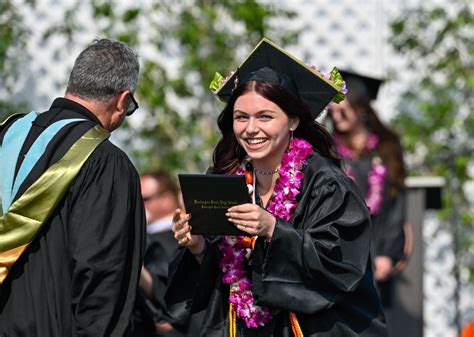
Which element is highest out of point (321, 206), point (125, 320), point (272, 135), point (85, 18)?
point (85, 18)

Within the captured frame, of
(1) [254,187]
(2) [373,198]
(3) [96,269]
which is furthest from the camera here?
(2) [373,198]

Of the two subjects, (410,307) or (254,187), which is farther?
(410,307)

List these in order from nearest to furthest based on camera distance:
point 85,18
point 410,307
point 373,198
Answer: point 373,198
point 410,307
point 85,18

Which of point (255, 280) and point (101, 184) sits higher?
point (101, 184)

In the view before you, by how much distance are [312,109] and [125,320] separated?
1.14 m

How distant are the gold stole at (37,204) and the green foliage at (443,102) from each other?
14.7 ft

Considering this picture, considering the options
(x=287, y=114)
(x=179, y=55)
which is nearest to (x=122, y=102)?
(x=287, y=114)

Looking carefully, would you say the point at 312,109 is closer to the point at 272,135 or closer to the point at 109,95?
the point at 272,135

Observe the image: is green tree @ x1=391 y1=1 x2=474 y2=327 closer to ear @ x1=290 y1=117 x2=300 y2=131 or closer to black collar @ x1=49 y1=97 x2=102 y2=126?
ear @ x1=290 y1=117 x2=300 y2=131

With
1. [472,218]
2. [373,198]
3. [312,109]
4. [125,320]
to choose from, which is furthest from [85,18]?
[125,320]

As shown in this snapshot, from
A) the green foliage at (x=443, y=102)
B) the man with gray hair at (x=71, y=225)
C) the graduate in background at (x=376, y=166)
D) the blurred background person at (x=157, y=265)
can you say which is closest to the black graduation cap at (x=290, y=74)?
the man with gray hair at (x=71, y=225)

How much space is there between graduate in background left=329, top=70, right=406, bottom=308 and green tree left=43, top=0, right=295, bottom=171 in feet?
3.80

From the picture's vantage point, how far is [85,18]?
801 cm

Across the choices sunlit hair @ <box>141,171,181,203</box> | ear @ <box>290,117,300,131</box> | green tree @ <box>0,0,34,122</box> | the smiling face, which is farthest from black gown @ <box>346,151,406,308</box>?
the smiling face
